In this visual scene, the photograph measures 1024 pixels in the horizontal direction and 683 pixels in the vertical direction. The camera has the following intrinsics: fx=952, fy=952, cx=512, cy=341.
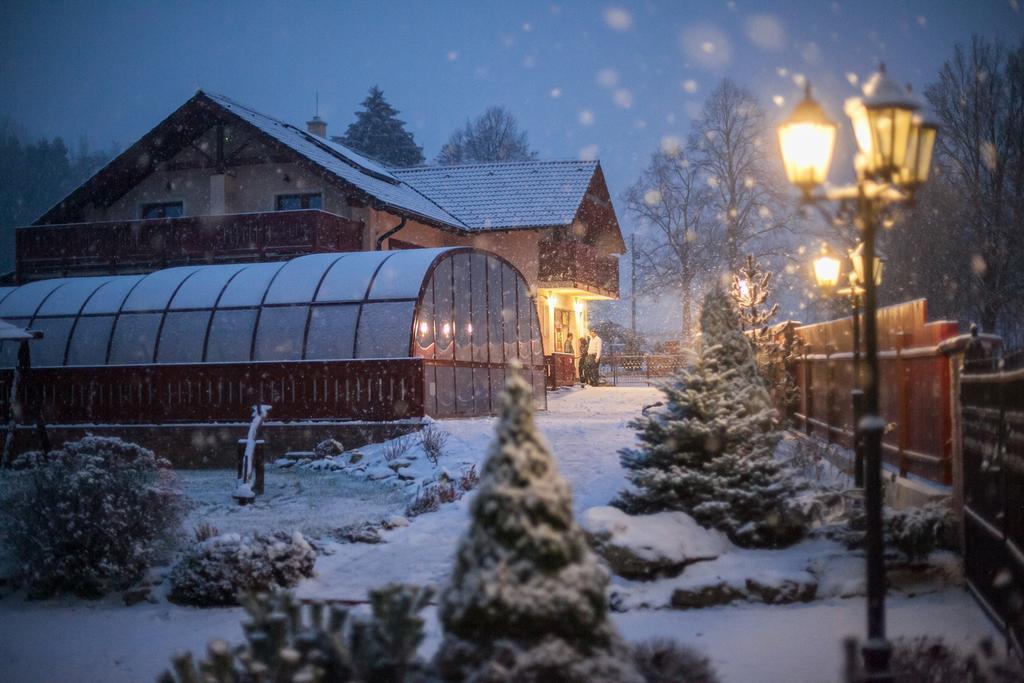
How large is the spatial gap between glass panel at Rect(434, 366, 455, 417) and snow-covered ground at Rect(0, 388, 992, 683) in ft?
23.5

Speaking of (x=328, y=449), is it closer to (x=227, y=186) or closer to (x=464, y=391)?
(x=464, y=391)

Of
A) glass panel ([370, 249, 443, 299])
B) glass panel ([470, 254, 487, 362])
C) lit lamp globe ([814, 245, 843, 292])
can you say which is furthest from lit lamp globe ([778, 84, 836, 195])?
glass panel ([470, 254, 487, 362])

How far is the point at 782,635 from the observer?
280 inches

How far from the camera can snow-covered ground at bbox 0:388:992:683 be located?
269 inches

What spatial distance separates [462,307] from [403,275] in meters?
2.03

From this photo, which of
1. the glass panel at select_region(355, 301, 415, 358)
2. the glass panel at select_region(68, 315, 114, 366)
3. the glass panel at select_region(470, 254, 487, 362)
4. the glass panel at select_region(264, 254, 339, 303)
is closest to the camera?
Result: the glass panel at select_region(355, 301, 415, 358)

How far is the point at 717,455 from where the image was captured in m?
9.60

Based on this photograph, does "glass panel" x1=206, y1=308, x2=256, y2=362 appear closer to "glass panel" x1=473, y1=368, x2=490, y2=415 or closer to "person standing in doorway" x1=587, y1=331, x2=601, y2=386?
"glass panel" x1=473, y1=368, x2=490, y2=415

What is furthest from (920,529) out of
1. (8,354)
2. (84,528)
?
(8,354)

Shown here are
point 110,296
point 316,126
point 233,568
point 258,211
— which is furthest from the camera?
point 316,126

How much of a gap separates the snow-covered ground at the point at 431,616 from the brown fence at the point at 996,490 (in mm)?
352

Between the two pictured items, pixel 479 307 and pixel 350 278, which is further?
pixel 479 307

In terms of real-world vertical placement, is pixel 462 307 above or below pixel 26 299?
below

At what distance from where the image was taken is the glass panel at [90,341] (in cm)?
2212
